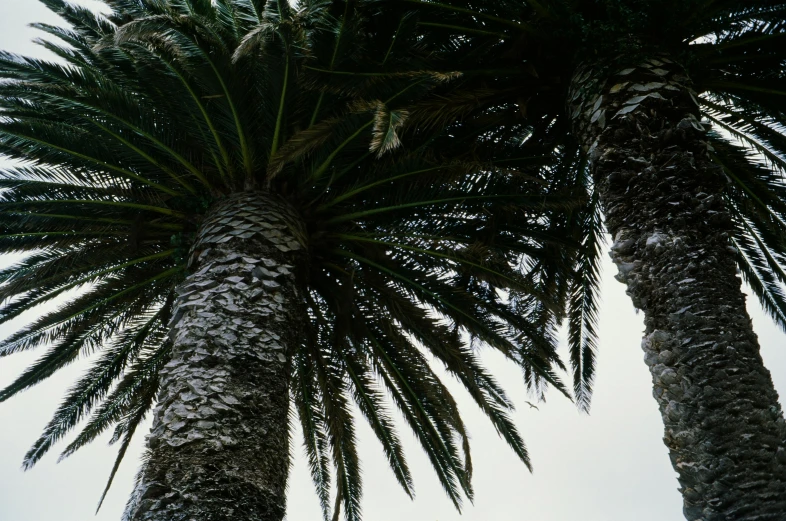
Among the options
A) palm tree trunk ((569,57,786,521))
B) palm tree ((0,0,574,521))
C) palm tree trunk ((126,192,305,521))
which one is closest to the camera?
palm tree trunk ((569,57,786,521))

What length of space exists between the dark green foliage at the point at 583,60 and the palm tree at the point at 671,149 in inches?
0.5

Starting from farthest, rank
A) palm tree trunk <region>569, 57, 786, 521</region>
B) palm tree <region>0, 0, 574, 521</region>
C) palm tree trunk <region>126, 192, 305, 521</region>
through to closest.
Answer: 1. palm tree <region>0, 0, 574, 521</region>
2. palm tree trunk <region>126, 192, 305, 521</region>
3. palm tree trunk <region>569, 57, 786, 521</region>

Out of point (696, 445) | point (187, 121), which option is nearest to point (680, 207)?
point (696, 445)

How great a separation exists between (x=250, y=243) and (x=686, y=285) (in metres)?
3.10

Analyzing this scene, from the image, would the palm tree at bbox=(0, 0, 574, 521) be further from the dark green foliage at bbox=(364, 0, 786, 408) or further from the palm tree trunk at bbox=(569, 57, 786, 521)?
the palm tree trunk at bbox=(569, 57, 786, 521)

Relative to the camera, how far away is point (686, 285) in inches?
132

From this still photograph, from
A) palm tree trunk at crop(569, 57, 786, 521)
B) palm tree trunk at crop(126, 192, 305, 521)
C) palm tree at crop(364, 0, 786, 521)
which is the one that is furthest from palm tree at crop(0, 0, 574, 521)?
palm tree trunk at crop(569, 57, 786, 521)

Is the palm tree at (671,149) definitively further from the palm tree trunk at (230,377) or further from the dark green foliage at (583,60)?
the palm tree trunk at (230,377)

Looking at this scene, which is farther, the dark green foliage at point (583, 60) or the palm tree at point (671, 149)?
the dark green foliage at point (583, 60)

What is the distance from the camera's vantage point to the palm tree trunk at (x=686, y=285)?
2.88 meters

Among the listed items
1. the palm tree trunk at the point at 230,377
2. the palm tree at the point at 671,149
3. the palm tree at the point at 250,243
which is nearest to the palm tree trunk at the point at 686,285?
the palm tree at the point at 671,149

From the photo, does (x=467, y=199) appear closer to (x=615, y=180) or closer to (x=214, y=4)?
(x=615, y=180)

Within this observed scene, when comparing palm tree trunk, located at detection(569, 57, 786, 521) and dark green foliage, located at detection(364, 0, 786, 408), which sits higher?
dark green foliage, located at detection(364, 0, 786, 408)

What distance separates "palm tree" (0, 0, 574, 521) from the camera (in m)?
4.38
